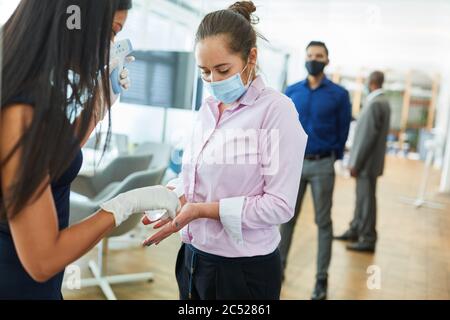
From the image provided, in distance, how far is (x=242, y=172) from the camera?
93 centimetres

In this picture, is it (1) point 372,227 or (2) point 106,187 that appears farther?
(1) point 372,227

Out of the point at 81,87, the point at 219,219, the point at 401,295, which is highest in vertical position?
the point at 81,87

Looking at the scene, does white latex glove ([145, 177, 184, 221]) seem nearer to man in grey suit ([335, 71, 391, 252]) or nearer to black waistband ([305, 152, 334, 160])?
black waistband ([305, 152, 334, 160])

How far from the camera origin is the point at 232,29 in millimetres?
905

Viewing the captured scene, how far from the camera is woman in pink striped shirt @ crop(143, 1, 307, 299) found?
91 centimetres

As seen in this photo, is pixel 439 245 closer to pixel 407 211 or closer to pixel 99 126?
pixel 407 211

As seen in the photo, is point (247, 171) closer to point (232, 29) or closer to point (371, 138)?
point (232, 29)

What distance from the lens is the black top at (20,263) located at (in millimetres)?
777

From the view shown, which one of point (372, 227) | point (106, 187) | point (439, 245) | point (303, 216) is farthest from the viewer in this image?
point (303, 216)

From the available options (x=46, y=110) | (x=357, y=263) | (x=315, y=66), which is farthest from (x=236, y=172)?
(x=357, y=263)

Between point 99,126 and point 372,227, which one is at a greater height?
point 99,126

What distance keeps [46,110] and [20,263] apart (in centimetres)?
34

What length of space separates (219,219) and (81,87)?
0.41 m
